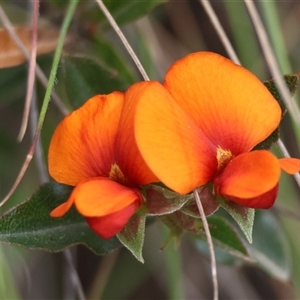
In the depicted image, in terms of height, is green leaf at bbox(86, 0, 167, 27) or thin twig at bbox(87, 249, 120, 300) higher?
green leaf at bbox(86, 0, 167, 27)

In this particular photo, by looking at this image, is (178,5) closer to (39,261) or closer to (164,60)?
(164,60)

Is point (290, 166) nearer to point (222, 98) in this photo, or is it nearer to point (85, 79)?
point (222, 98)

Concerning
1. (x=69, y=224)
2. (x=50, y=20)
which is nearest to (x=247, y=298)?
(x=69, y=224)

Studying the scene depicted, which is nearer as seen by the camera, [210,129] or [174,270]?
[210,129]

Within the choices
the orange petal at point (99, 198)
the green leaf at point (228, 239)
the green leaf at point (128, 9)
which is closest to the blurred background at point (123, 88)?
the green leaf at point (128, 9)

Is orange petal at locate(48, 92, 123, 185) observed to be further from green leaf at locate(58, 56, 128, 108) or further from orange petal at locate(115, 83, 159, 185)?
green leaf at locate(58, 56, 128, 108)

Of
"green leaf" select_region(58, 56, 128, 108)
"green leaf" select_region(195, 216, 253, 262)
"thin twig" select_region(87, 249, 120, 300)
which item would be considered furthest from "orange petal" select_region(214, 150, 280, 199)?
"thin twig" select_region(87, 249, 120, 300)

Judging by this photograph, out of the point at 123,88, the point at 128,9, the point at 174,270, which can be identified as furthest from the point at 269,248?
the point at 128,9

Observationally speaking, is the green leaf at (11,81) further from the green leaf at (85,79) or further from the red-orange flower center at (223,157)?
the red-orange flower center at (223,157)
